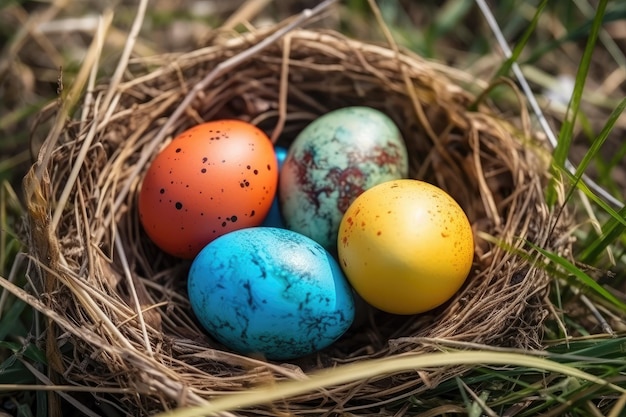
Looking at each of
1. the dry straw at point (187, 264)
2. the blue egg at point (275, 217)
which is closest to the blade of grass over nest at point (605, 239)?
the dry straw at point (187, 264)

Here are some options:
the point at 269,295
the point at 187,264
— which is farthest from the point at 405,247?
the point at 187,264

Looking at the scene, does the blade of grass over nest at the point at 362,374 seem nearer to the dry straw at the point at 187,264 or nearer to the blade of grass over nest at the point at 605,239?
the dry straw at the point at 187,264

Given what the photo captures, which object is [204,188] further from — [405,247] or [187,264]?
[405,247]

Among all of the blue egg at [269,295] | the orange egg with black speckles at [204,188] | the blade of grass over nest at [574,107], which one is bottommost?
the blue egg at [269,295]

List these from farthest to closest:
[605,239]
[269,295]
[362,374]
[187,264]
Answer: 1. [187,264]
2. [605,239]
3. [269,295]
4. [362,374]

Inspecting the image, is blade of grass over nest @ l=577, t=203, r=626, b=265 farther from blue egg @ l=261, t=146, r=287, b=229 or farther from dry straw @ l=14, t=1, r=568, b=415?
blue egg @ l=261, t=146, r=287, b=229

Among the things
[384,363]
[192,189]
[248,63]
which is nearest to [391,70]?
[248,63]

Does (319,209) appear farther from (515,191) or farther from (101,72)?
(101,72)

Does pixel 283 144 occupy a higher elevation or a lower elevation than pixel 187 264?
higher
